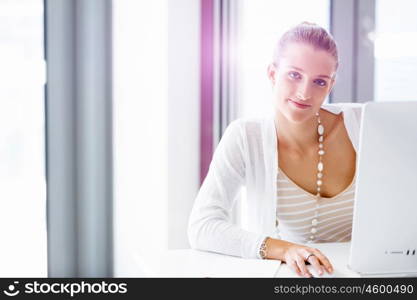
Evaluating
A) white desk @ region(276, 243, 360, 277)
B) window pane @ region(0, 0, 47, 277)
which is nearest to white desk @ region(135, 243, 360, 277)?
white desk @ region(276, 243, 360, 277)

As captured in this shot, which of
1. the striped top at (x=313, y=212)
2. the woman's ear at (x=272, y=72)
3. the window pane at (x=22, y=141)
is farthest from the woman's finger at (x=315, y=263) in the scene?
the window pane at (x=22, y=141)

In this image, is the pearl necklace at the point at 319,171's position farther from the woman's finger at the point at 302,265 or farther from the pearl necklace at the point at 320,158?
the woman's finger at the point at 302,265

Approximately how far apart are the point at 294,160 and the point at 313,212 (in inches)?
6.4

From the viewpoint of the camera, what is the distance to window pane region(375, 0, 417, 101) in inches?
92.9

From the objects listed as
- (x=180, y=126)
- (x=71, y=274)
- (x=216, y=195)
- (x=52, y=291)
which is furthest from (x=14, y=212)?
(x=52, y=291)

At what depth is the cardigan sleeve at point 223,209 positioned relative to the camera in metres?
1.25

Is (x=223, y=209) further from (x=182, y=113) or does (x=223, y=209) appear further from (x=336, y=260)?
(x=182, y=113)

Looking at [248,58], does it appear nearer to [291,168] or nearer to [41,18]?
[41,18]

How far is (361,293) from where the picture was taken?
3.08ft

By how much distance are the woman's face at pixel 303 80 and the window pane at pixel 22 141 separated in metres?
1.49

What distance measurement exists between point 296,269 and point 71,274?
73.7 inches

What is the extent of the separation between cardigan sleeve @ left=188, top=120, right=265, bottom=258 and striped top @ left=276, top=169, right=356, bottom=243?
0.43 feet

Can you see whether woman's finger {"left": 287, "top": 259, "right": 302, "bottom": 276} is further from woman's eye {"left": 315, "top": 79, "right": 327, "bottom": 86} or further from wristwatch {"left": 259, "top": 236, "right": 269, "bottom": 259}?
woman's eye {"left": 315, "top": 79, "right": 327, "bottom": 86}

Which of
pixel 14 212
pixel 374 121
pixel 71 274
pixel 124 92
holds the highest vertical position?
pixel 124 92
